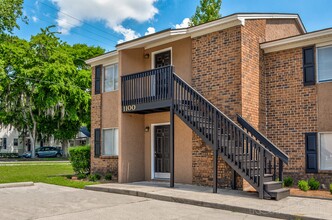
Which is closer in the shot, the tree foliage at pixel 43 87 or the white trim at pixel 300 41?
the white trim at pixel 300 41

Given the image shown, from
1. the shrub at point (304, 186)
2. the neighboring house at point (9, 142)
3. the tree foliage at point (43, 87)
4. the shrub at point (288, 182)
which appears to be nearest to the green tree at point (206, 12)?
the tree foliage at point (43, 87)

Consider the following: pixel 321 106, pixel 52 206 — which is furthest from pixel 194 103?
pixel 52 206

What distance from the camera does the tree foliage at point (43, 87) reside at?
104ft

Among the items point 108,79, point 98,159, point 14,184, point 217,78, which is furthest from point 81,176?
point 217,78

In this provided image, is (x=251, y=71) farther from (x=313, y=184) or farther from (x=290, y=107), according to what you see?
(x=313, y=184)

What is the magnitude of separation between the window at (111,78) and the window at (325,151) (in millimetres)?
8709

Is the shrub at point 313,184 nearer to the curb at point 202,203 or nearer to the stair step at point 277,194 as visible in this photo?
the stair step at point 277,194

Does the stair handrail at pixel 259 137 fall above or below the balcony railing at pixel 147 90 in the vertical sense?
below

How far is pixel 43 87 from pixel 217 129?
2442cm

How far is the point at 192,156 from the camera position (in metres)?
12.6

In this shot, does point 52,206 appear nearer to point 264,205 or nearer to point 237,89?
point 264,205

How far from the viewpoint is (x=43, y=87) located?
1248 inches

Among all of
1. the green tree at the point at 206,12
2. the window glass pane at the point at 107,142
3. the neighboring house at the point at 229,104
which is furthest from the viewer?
the green tree at the point at 206,12

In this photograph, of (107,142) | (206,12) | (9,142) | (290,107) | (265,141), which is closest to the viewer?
(265,141)
